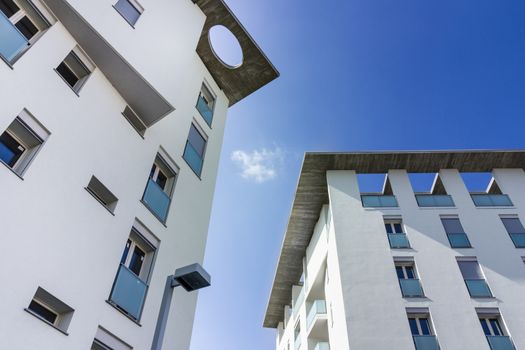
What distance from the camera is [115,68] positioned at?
8930 mm

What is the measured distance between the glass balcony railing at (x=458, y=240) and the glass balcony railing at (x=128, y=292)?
15.6m

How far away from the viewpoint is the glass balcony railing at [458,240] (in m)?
18.1

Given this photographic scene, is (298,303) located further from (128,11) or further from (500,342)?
(128,11)

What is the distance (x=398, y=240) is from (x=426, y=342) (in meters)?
4.94

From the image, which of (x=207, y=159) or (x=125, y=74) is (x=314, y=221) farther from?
(x=125, y=74)

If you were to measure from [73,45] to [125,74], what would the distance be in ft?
4.02

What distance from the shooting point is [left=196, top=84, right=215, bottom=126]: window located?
13363mm

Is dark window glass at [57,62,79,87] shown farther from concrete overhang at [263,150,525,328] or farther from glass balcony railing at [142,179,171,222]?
concrete overhang at [263,150,525,328]

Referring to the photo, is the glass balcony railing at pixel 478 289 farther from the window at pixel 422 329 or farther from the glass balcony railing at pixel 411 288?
the window at pixel 422 329

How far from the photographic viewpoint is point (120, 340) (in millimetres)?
6969

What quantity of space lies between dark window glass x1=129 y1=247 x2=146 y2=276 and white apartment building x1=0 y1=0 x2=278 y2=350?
39 mm

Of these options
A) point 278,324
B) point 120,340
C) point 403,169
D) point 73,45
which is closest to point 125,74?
point 73,45

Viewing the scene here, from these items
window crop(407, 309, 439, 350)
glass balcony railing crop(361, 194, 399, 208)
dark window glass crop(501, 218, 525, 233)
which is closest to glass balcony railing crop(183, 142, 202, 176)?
window crop(407, 309, 439, 350)

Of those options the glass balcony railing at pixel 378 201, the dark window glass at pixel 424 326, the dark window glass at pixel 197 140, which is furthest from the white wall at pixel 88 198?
the glass balcony railing at pixel 378 201
